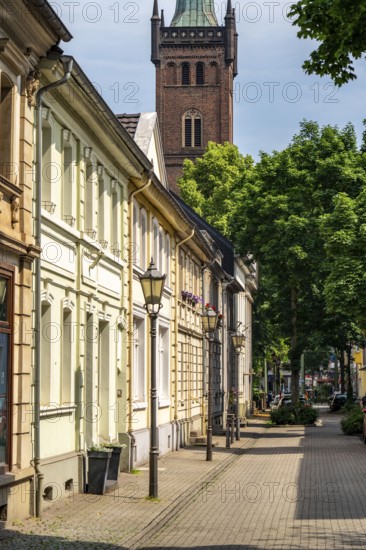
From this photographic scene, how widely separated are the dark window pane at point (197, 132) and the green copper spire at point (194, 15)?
10.2m

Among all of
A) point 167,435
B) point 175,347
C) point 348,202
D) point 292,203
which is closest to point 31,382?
point 167,435

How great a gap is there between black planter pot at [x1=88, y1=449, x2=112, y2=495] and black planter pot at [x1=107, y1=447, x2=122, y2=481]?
1.20ft

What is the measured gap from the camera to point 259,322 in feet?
230

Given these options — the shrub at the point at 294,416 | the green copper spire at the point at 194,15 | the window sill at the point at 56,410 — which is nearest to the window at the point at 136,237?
the window sill at the point at 56,410

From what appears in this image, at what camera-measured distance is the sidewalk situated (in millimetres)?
12602

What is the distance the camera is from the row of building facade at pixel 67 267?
14.1 metres

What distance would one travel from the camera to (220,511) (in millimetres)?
16172

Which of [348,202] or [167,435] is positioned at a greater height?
[348,202]

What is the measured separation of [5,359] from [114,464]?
5.36 meters

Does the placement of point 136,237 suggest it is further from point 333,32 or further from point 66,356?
point 333,32

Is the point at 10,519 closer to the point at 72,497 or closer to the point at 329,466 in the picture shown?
the point at 72,497

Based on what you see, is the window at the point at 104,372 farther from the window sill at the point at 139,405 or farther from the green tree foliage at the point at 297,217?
the green tree foliage at the point at 297,217

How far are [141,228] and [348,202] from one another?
1146 cm

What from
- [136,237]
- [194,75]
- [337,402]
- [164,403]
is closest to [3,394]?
[136,237]
